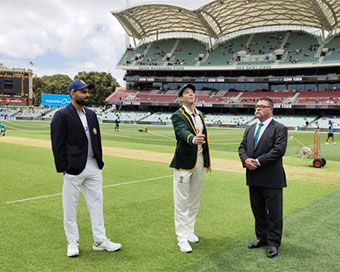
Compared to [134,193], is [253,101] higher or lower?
higher

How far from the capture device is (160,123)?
6738 centimetres

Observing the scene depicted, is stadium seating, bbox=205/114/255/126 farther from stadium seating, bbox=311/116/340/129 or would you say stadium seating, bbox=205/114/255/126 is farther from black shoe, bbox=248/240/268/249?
black shoe, bbox=248/240/268/249

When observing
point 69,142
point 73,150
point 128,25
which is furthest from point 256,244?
point 128,25

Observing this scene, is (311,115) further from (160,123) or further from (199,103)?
(160,123)

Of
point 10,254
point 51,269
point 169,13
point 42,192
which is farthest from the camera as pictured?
point 169,13

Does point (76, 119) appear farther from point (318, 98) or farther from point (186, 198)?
point (318, 98)

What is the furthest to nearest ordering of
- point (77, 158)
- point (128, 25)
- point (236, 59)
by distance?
point (128, 25) → point (236, 59) → point (77, 158)

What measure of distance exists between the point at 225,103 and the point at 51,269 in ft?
236

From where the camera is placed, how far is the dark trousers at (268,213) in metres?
5.57

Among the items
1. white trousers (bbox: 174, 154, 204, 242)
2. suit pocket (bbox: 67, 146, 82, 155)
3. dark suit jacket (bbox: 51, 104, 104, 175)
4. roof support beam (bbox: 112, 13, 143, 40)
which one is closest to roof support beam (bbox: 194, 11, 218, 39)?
roof support beam (bbox: 112, 13, 143, 40)

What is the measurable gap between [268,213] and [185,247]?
4.69 feet

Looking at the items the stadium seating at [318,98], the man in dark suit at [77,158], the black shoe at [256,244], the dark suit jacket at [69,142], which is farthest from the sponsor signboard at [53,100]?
the black shoe at [256,244]

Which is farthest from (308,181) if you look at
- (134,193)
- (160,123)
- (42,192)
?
(160,123)

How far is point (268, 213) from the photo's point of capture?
568 cm
